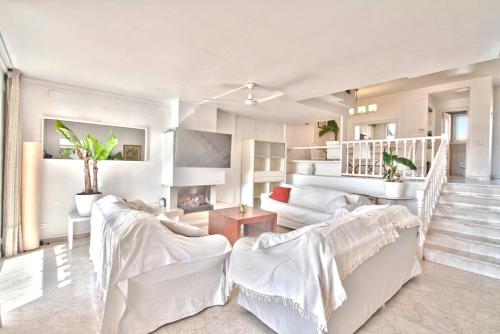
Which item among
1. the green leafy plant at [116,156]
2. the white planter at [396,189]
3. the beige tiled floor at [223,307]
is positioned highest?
the green leafy plant at [116,156]

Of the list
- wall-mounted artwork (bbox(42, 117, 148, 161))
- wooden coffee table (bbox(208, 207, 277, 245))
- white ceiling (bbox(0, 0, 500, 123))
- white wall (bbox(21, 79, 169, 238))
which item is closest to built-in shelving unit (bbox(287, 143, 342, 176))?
white ceiling (bbox(0, 0, 500, 123))

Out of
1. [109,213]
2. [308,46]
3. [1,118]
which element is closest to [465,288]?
[308,46]

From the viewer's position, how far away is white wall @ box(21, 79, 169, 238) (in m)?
3.73

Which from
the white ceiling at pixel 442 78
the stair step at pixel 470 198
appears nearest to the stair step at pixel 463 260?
the stair step at pixel 470 198

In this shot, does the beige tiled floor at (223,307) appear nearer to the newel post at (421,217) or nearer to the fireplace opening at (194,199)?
the newel post at (421,217)

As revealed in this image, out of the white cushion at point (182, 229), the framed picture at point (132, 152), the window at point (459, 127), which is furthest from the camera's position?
the window at point (459, 127)

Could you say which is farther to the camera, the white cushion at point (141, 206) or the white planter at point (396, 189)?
the white planter at point (396, 189)

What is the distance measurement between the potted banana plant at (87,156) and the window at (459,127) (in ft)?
31.1

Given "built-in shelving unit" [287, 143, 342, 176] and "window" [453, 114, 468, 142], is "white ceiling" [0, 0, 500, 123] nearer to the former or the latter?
"built-in shelving unit" [287, 143, 342, 176]

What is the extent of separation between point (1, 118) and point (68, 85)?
1.06 meters

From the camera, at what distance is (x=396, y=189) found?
14.2 feet

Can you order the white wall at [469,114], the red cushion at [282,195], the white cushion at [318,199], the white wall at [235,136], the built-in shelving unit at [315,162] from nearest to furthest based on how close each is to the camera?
the white cushion at [318,199]
the red cushion at [282,195]
the white wall at [469,114]
the white wall at [235,136]
the built-in shelving unit at [315,162]

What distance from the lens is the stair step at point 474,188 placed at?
159 inches

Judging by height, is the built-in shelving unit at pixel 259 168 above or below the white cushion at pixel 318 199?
above
